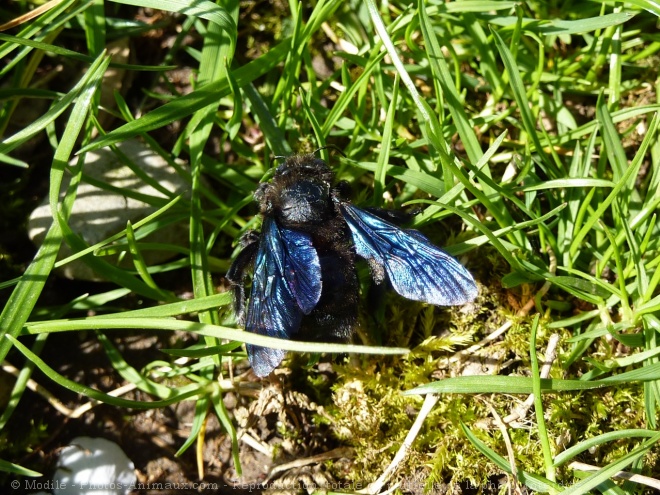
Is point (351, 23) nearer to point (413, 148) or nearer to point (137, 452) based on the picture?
point (413, 148)

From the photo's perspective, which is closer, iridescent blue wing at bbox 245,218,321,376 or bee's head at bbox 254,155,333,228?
iridescent blue wing at bbox 245,218,321,376

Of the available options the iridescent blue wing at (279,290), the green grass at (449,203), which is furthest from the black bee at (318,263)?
the green grass at (449,203)

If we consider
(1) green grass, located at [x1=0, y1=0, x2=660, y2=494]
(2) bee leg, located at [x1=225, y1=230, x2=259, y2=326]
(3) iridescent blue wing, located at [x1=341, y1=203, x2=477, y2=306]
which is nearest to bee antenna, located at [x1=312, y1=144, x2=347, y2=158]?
(1) green grass, located at [x1=0, y1=0, x2=660, y2=494]

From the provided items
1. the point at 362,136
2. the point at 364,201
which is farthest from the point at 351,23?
the point at 364,201

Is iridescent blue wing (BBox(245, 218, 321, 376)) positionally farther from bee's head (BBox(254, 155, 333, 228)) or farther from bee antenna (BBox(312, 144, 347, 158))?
bee antenna (BBox(312, 144, 347, 158))

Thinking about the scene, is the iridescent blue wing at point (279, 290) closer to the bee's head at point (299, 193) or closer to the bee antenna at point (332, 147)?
the bee's head at point (299, 193)

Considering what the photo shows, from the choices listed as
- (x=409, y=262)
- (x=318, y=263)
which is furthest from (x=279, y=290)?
(x=409, y=262)

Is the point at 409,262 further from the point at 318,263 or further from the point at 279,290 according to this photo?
the point at 279,290
